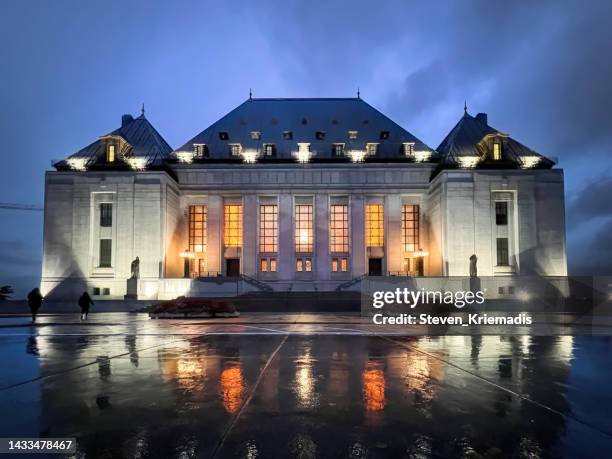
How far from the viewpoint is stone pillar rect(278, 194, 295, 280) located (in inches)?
2122

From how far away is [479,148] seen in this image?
5353 centimetres

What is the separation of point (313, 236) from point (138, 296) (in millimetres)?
21372

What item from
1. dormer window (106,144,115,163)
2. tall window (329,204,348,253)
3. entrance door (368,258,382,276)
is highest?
dormer window (106,144,115,163)

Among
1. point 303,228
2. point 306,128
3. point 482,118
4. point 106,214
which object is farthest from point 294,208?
point 482,118

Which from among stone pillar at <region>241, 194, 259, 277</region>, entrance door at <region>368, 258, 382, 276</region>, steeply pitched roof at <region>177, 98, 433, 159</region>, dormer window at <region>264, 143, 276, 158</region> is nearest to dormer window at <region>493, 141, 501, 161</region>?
steeply pitched roof at <region>177, 98, 433, 159</region>

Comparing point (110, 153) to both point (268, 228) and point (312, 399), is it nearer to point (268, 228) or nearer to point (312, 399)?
point (268, 228)

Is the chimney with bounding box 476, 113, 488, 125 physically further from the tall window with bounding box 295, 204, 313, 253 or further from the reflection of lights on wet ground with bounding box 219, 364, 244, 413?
the reflection of lights on wet ground with bounding box 219, 364, 244, 413

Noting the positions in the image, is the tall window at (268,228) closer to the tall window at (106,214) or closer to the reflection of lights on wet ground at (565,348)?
the tall window at (106,214)

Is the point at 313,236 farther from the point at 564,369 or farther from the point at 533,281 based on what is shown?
the point at 564,369

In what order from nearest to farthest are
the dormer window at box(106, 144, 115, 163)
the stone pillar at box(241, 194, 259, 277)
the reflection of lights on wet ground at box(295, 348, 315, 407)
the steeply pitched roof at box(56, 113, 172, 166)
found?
the reflection of lights on wet ground at box(295, 348, 315, 407), the dormer window at box(106, 144, 115, 163), the steeply pitched roof at box(56, 113, 172, 166), the stone pillar at box(241, 194, 259, 277)

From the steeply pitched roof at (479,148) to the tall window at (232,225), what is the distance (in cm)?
2614

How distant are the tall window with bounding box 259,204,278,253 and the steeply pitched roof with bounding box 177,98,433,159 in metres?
6.92

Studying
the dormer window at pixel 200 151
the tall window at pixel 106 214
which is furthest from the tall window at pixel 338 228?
the tall window at pixel 106 214

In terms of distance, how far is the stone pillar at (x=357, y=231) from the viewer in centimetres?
5409
